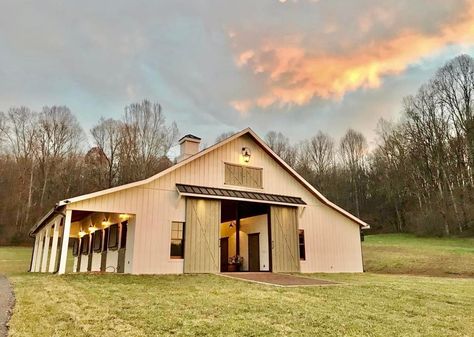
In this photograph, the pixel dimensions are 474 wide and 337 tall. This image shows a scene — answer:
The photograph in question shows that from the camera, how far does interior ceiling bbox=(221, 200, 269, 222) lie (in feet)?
48.8

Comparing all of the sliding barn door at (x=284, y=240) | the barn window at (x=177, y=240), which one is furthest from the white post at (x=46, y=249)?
the sliding barn door at (x=284, y=240)

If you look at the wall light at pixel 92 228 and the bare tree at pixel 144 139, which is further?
the bare tree at pixel 144 139

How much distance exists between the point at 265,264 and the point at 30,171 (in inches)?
996

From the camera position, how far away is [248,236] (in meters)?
15.7

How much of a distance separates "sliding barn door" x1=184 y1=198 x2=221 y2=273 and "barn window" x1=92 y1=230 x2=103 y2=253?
5264 mm

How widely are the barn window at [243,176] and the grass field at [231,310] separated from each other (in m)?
5.60

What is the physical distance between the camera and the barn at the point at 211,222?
37.3ft

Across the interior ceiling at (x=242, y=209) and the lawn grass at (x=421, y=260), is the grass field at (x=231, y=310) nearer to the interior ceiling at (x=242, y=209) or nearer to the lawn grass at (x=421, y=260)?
the interior ceiling at (x=242, y=209)

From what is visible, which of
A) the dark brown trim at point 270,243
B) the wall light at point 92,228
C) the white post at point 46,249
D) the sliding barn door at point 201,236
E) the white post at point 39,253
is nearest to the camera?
the sliding barn door at point 201,236

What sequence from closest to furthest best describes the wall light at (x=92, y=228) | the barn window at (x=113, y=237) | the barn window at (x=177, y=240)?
the barn window at (x=177, y=240)
the barn window at (x=113, y=237)
the wall light at (x=92, y=228)

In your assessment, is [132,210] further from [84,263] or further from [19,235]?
[19,235]

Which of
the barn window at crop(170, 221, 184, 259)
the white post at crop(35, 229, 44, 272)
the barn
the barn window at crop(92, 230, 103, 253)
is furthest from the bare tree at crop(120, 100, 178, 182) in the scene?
the barn window at crop(170, 221, 184, 259)

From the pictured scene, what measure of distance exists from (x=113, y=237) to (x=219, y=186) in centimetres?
455

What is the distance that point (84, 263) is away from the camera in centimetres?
1759
